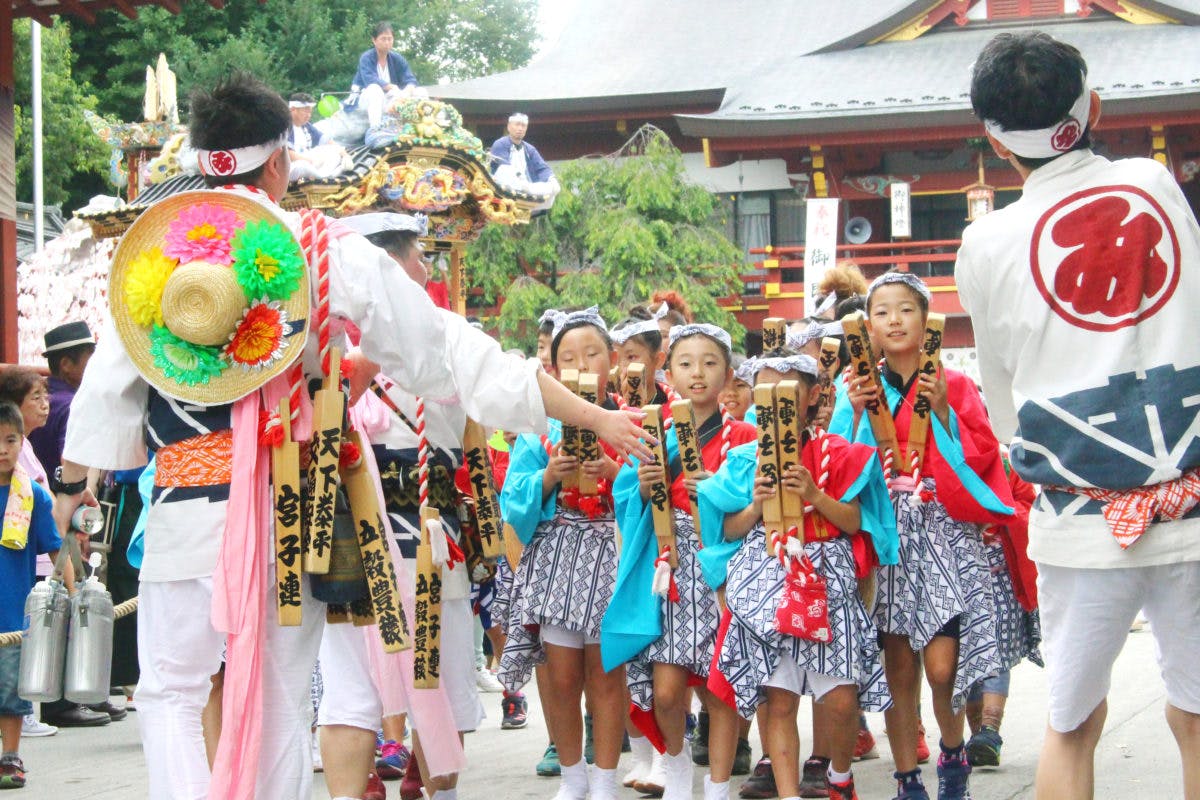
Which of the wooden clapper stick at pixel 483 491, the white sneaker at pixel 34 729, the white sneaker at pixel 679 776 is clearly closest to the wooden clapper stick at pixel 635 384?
the wooden clapper stick at pixel 483 491

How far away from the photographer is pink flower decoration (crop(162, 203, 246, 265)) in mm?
3965

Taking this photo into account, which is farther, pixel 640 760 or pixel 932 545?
pixel 640 760

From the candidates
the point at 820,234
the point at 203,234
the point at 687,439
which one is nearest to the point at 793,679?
the point at 687,439

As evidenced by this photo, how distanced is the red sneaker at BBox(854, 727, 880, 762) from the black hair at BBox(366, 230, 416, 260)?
308 cm

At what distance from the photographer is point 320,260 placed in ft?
13.1

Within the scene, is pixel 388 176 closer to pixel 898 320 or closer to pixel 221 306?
pixel 898 320

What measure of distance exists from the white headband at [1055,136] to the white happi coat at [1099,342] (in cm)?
5

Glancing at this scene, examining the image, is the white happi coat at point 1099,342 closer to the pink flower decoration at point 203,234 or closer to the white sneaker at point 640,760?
the pink flower decoration at point 203,234

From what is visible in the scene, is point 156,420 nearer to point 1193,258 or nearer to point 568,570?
point 568,570

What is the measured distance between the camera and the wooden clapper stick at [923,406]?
5625 mm

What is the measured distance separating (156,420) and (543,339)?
362 cm

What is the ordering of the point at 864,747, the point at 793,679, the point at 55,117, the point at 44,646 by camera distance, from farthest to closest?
the point at 55,117 → the point at 864,747 → the point at 44,646 → the point at 793,679

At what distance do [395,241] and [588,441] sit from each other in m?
1.05

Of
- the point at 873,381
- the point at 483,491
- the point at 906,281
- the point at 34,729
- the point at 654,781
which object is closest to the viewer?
the point at 483,491
